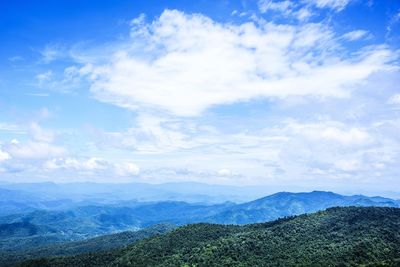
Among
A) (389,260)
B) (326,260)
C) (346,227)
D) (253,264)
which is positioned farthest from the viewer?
(346,227)

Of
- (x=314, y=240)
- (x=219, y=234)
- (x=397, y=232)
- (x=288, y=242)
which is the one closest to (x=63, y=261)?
(x=219, y=234)

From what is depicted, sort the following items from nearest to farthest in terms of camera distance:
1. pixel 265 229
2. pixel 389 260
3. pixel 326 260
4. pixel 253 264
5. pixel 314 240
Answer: pixel 389 260
pixel 326 260
pixel 253 264
pixel 314 240
pixel 265 229

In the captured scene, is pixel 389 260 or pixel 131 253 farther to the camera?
pixel 131 253

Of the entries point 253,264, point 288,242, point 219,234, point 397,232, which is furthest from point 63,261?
point 397,232

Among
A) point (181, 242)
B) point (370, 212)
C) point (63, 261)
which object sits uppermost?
point (370, 212)

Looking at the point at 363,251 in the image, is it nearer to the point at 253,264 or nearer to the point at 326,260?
the point at 326,260

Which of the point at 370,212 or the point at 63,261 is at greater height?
the point at 370,212

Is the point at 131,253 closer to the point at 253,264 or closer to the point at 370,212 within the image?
the point at 253,264
